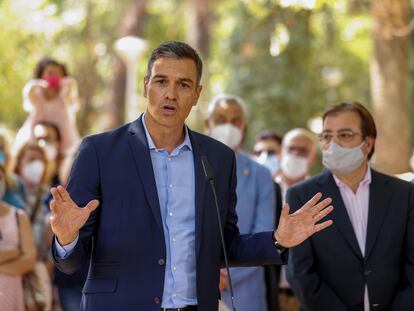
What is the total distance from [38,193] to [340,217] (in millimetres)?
3930

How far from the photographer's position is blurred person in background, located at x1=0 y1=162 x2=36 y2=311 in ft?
26.1

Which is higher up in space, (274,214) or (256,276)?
(274,214)

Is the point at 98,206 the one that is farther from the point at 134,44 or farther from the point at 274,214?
the point at 134,44

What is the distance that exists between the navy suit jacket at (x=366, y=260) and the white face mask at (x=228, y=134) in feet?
5.52

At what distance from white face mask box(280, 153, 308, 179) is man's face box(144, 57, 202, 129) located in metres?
5.12

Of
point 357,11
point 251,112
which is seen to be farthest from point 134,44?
point 357,11

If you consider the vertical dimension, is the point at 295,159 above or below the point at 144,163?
above

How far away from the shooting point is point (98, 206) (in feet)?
17.2

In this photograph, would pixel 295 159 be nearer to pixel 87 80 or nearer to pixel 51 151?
pixel 51 151

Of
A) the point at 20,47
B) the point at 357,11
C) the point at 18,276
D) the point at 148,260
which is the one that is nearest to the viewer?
the point at 148,260

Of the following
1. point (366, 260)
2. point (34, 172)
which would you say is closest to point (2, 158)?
point (34, 172)

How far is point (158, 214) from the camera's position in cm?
517

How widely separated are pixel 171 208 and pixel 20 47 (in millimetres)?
19897

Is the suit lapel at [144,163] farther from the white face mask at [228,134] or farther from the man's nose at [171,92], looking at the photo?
the white face mask at [228,134]
